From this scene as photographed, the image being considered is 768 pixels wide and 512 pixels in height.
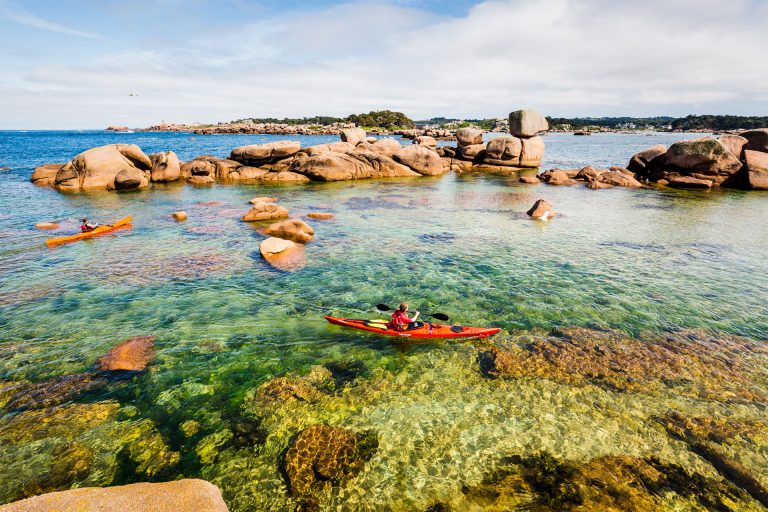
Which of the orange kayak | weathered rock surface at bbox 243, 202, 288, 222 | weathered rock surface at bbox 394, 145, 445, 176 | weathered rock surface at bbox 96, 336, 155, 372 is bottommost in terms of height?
weathered rock surface at bbox 96, 336, 155, 372

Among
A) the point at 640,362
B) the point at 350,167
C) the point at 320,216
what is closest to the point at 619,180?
the point at 350,167

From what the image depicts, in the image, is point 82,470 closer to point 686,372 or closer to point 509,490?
point 509,490

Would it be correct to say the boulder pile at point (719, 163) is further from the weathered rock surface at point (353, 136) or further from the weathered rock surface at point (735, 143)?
the weathered rock surface at point (353, 136)

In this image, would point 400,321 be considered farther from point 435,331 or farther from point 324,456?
point 324,456

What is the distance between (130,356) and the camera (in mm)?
10000

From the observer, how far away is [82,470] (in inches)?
263

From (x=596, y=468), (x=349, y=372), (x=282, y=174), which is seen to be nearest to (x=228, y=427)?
(x=349, y=372)

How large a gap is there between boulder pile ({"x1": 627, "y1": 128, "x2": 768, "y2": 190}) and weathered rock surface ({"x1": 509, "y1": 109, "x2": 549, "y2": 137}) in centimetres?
1527

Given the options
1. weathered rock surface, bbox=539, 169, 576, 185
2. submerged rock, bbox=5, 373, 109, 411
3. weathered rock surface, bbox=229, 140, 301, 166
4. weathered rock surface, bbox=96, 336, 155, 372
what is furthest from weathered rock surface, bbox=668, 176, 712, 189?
submerged rock, bbox=5, 373, 109, 411

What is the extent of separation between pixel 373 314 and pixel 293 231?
30.5ft

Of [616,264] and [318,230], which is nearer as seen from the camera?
[616,264]

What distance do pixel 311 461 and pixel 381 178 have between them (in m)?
39.8

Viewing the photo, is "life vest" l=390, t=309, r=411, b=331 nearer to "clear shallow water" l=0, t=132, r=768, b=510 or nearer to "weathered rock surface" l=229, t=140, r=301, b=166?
"clear shallow water" l=0, t=132, r=768, b=510

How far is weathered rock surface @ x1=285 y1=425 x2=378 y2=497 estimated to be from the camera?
6.57 metres
